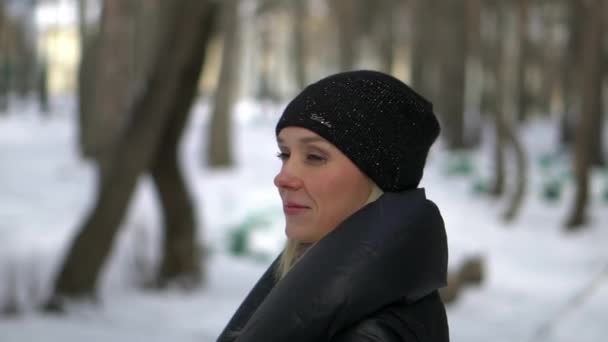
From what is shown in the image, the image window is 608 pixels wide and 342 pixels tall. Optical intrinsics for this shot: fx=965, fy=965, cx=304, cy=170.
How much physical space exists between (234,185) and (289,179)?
50.9ft

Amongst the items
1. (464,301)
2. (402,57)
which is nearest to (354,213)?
(464,301)

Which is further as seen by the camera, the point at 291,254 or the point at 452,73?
the point at 452,73

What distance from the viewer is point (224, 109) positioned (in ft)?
63.2

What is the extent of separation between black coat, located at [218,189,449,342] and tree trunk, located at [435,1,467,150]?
23.3m

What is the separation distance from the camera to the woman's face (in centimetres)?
184

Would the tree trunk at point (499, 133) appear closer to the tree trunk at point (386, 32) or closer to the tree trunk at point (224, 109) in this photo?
the tree trunk at point (224, 109)

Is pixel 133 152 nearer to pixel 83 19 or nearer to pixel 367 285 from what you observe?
pixel 367 285

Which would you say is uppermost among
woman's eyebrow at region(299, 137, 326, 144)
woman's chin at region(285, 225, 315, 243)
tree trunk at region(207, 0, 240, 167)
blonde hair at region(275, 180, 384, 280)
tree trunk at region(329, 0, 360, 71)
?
tree trunk at region(329, 0, 360, 71)

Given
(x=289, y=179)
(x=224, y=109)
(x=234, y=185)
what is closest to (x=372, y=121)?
(x=289, y=179)

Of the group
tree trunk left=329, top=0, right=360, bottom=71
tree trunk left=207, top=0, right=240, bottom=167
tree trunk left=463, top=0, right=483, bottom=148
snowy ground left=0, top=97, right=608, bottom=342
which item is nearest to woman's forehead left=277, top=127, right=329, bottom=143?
snowy ground left=0, top=97, right=608, bottom=342

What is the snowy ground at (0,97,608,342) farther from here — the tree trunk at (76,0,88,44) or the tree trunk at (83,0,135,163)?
the tree trunk at (76,0,88,44)

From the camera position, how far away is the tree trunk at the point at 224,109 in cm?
1875

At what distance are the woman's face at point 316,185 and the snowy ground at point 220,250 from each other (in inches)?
205

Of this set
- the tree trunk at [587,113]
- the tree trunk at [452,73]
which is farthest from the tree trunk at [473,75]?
the tree trunk at [587,113]
